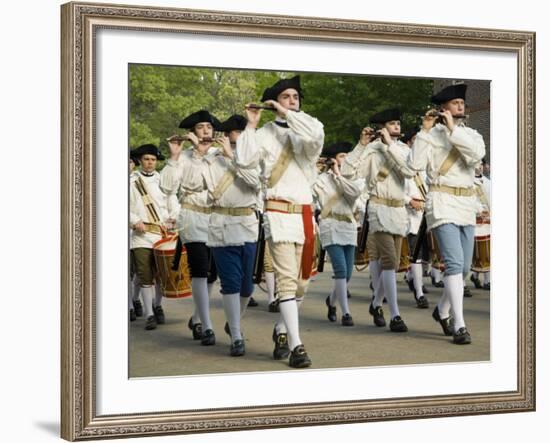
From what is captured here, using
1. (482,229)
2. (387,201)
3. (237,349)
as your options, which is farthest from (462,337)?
(237,349)

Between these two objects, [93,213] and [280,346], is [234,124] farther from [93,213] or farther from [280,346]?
[280,346]

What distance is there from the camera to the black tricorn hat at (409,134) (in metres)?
10.8

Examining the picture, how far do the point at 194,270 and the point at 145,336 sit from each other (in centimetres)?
92

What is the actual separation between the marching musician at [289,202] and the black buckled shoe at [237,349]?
0.29 meters

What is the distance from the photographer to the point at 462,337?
35.4ft

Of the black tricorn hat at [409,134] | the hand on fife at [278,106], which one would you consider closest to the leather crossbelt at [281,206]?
the hand on fife at [278,106]

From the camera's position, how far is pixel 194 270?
33.5ft

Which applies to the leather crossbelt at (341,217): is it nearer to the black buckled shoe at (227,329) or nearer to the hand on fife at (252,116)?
the hand on fife at (252,116)

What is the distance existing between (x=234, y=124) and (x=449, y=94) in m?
2.06

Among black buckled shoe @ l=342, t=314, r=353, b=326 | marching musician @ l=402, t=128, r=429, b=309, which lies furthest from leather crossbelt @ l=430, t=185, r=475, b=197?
black buckled shoe @ l=342, t=314, r=353, b=326

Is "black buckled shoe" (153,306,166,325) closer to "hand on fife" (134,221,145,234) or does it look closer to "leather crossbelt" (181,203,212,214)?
"hand on fife" (134,221,145,234)

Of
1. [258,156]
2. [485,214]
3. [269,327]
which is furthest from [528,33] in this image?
[269,327]

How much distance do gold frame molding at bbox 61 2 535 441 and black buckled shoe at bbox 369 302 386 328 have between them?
711 millimetres

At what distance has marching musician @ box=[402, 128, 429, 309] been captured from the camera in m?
10.7
